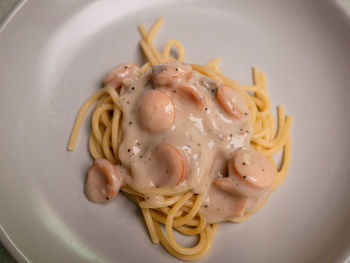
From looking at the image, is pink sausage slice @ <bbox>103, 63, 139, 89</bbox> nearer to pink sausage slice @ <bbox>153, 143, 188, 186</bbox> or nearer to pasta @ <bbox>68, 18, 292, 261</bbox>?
pasta @ <bbox>68, 18, 292, 261</bbox>

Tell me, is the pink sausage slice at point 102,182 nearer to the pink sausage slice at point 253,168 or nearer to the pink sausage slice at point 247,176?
the pink sausage slice at point 247,176

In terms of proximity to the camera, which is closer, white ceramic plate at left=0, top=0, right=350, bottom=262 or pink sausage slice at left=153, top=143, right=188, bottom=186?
pink sausage slice at left=153, top=143, right=188, bottom=186

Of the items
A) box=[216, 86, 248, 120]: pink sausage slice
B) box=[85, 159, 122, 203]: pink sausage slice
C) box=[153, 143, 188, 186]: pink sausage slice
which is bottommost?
box=[85, 159, 122, 203]: pink sausage slice

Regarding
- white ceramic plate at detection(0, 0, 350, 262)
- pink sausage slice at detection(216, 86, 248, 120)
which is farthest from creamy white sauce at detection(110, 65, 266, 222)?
white ceramic plate at detection(0, 0, 350, 262)

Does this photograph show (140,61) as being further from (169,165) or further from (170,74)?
(169,165)

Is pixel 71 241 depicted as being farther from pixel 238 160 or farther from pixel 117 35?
pixel 117 35

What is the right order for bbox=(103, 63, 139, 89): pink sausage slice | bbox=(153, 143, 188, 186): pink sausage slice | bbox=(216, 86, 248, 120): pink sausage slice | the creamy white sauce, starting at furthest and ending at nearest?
bbox=(103, 63, 139, 89): pink sausage slice → bbox=(216, 86, 248, 120): pink sausage slice → the creamy white sauce → bbox=(153, 143, 188, 186): pink sausage slice
